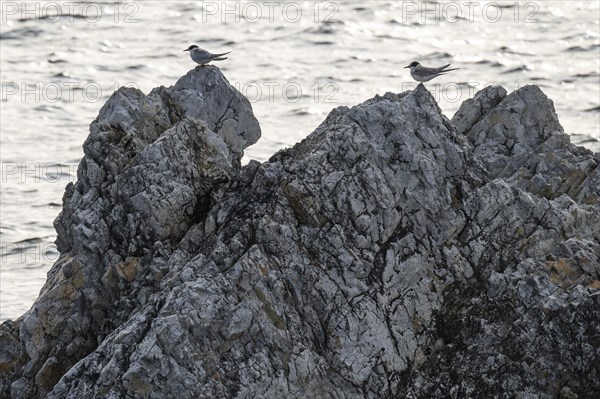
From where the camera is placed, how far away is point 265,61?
235 ft

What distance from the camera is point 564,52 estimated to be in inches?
2876

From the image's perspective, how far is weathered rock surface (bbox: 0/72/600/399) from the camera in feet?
96.9

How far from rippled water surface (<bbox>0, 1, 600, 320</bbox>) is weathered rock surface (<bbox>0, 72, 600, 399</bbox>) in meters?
19.0

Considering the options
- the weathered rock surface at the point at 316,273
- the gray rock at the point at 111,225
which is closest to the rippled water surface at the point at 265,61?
the gray rock at the point at 111,225

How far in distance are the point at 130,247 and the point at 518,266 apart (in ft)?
30.1

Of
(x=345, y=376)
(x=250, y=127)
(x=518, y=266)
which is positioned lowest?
(x=345, y=376)

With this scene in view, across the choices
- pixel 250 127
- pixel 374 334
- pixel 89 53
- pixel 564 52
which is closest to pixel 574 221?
pixel 374 334

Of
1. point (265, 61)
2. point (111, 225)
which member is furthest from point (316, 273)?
point (265, 61)

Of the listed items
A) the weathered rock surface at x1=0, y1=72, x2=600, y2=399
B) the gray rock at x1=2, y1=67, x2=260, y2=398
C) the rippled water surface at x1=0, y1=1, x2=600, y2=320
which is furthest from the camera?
the rippled water surface at x1=0, y1=1, x2=600, y2=320

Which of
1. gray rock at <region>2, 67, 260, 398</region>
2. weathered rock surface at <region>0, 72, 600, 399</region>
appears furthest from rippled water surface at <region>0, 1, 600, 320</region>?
weathered rock surface at <region>0, 72, 600, 399</region>

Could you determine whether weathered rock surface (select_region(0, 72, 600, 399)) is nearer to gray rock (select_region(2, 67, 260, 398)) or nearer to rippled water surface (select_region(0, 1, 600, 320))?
gray rock (select_region(2, 67, 260, 398))

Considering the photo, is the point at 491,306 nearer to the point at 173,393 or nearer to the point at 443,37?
the point at 173,393

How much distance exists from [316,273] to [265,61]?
41.8 metres

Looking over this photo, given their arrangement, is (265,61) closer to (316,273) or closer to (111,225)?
(111,225)
